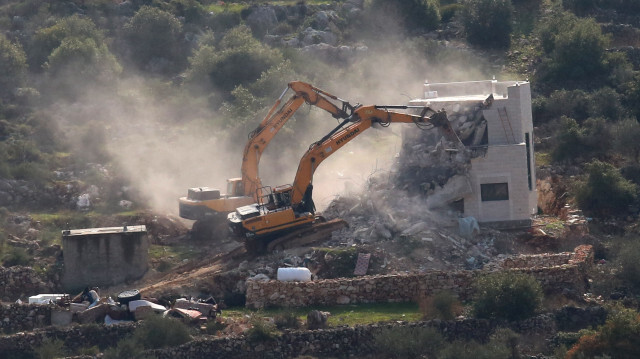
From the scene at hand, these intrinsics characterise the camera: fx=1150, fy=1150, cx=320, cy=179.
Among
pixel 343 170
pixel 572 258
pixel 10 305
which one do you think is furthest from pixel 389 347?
pixel 343 170

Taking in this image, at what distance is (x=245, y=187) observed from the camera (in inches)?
1406

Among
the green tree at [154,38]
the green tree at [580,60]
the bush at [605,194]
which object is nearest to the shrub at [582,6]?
the green tree at [580,60]

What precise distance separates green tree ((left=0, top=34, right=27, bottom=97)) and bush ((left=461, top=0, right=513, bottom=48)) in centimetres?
2136

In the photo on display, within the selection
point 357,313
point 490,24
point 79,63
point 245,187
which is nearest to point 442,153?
point 245,187

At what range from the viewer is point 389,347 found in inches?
971

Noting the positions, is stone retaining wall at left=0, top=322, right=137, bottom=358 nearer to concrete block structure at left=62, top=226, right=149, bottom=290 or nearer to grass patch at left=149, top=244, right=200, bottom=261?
concrete block structure at left=62, top=226, right=149, bottom=290

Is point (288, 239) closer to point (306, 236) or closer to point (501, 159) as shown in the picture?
point (306, 236)

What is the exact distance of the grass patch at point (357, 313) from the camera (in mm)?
26641

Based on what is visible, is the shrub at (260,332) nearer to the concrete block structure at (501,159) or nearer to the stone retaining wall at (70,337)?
the stone retaining wall at (70,337)

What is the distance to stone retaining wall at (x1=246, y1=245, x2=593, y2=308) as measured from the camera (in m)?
28.0

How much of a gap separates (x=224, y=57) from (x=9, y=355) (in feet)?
94.4

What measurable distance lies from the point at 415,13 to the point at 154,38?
13.3m

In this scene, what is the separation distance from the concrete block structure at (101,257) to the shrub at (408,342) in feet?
29.9

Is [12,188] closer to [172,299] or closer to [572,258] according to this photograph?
[172,299]
